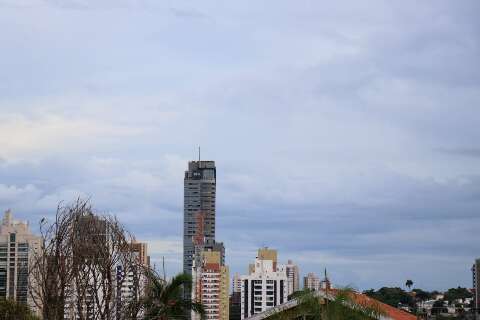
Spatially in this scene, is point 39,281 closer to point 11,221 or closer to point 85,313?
point 85,313

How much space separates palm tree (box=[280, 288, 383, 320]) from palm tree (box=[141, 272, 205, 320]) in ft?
11.2

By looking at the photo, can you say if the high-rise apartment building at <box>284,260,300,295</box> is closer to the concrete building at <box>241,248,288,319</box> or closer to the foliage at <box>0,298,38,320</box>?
the concrete building at <box>241,248,288,319</box>

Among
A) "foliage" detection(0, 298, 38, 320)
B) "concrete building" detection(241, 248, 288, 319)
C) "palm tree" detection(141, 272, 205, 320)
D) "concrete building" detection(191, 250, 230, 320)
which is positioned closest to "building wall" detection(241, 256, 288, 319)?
"concrete building" detection(241, 248, 288, 319)

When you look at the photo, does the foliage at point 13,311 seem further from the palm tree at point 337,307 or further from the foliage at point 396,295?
the foliage at point 396,295

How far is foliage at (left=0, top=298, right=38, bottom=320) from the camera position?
28766 millimetres

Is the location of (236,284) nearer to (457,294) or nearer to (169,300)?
(457,294)

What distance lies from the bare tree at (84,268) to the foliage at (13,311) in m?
7.34

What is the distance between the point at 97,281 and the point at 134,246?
5.88 ft

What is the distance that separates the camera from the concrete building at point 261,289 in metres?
147

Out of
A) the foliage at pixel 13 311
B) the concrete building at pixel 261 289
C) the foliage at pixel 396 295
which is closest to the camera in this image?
the foliage at pixel 13 311

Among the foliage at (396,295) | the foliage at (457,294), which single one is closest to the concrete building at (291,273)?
the foliage at (457,294)

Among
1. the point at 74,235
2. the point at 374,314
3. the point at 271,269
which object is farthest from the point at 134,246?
the point at 271,269

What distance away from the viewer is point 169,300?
2656cm

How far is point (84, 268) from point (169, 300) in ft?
19.3
